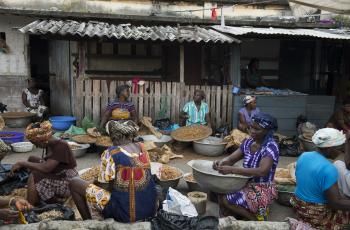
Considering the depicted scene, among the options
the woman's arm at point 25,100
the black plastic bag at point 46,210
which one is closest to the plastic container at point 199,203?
the black plastic bag at point 46,210

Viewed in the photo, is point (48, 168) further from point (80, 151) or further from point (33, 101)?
point (33, 101)

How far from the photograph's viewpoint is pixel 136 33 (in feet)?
28.2

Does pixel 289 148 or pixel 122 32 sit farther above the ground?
pixel 122 32

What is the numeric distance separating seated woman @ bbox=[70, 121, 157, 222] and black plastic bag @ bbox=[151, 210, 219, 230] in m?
0.14

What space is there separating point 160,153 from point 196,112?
141cm

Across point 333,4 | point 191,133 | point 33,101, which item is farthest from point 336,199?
point 33,101

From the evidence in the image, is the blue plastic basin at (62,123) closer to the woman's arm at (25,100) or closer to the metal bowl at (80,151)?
the metal bowl at (80,151)

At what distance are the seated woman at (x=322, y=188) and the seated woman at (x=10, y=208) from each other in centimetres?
270

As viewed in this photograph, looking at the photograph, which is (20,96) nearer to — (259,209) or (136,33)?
(136,33)

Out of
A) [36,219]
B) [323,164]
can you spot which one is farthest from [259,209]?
[36,219]

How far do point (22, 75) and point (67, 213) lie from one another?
26.3 ft

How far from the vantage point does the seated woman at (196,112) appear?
8.42 metres

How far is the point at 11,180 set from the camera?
199 inches

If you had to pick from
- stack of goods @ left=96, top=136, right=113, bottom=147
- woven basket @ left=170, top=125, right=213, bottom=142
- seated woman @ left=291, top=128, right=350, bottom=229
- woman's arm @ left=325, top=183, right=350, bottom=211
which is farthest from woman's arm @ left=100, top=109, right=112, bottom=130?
woman's arm @ left=325, top=183, right=350, bottom=211
